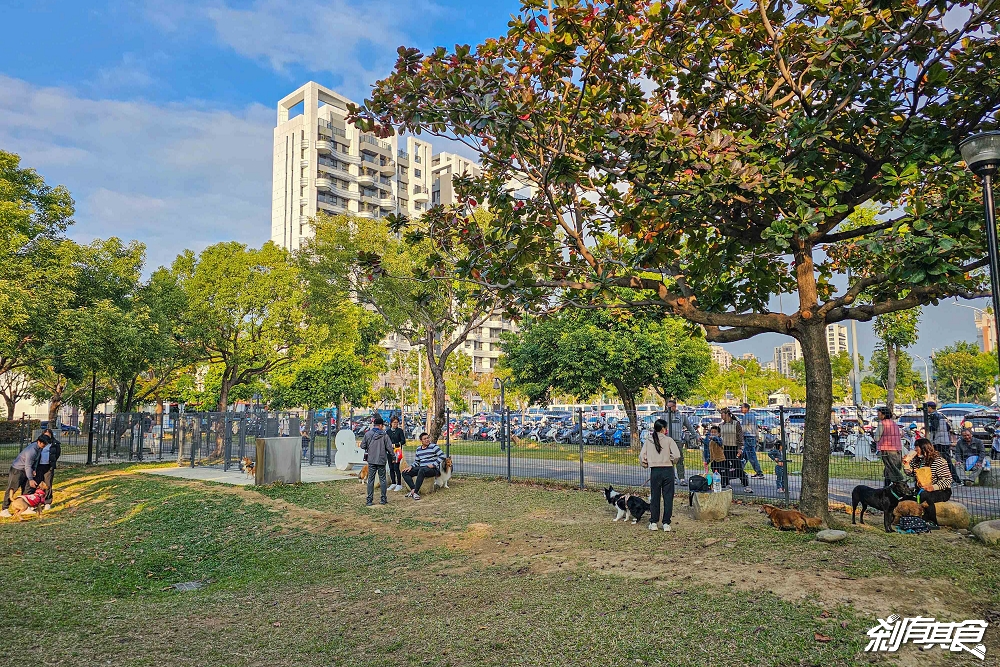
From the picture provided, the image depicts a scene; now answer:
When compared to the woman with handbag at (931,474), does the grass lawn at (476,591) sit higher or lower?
lower

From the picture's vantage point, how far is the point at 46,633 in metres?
5.92

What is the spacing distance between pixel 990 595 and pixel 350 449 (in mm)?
17367

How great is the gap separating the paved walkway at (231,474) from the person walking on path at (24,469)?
4.60 meters

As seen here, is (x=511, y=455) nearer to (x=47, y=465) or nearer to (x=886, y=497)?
(x=886, y=497)

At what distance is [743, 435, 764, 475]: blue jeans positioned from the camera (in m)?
13.1

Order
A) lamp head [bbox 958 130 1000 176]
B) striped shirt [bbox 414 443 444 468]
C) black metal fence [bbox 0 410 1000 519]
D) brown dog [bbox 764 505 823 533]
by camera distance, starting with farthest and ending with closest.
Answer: striped shirt [bbox 414 443 444 468] → black metal fence [bbox 0 410 1000 519] → brown dog [bbox 764 505 823 533] → lamp head [bbox 958 130 1000 176]

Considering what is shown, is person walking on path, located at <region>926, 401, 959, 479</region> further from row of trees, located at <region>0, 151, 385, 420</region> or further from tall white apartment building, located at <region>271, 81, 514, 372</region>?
tall white apartment building, located at <region>271, 81, 514, 372</region>

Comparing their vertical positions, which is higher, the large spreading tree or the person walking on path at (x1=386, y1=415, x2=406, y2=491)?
the large spreading tree

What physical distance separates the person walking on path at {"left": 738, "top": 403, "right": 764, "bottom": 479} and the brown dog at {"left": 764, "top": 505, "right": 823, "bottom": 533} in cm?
364

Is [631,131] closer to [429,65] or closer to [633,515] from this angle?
[429,65]

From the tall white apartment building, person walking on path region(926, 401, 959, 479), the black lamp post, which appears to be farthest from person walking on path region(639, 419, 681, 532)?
the tall white apartment building

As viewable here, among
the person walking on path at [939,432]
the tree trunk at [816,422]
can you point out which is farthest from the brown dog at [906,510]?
the person walking on path at [939,432]

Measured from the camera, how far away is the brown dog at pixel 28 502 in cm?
1286

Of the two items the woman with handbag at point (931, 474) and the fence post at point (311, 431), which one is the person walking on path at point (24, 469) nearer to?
the fence post at point (311, 431)
